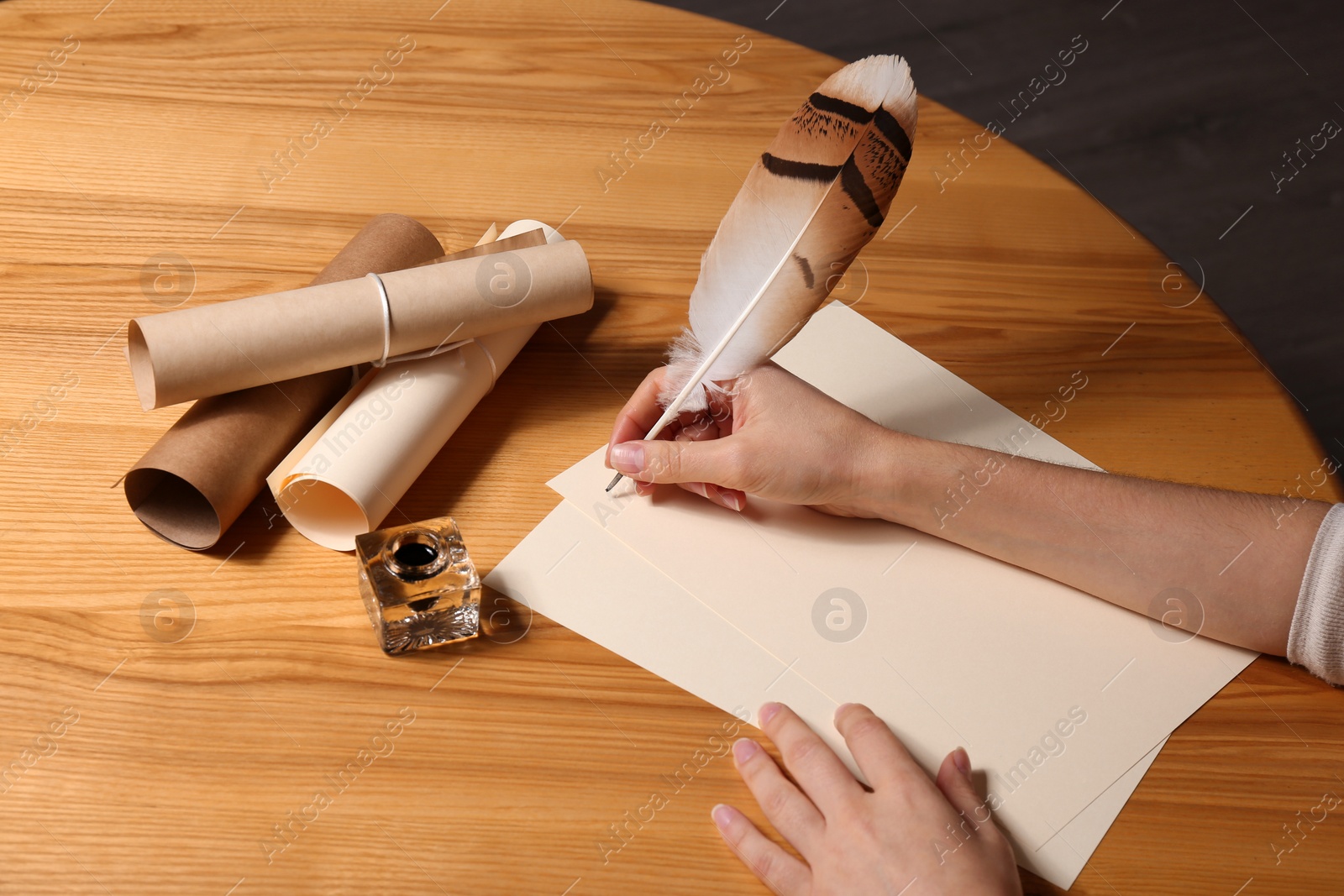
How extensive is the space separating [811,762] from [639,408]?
500 mm

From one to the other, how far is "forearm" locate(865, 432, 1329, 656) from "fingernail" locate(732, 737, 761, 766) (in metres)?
0.36

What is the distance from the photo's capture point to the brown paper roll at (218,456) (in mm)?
1134

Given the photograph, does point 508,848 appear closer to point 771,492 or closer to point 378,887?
point 378,887

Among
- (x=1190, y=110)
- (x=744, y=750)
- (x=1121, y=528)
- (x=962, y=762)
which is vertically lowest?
(x=744, y=750)

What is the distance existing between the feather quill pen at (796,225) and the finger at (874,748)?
0.40 m

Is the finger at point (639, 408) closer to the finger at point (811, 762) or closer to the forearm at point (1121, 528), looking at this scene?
the forearm at point (1121, 528)

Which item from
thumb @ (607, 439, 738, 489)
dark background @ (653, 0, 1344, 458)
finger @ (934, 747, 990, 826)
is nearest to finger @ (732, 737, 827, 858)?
finger @ (934, 747, 990, 826)

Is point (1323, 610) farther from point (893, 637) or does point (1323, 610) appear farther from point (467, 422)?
point (467, 422)

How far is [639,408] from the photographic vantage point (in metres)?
1.33

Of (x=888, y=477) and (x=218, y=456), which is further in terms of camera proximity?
(x=888, y=477)

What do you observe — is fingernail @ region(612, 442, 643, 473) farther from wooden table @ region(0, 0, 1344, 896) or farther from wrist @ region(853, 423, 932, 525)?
wrist @ region(853, 423, 932, 525)

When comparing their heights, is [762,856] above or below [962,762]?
below

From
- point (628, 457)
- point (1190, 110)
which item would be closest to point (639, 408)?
point (628, 457)

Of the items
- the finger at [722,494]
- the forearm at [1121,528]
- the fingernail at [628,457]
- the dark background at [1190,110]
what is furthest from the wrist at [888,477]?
the dark background at [1190,110]
